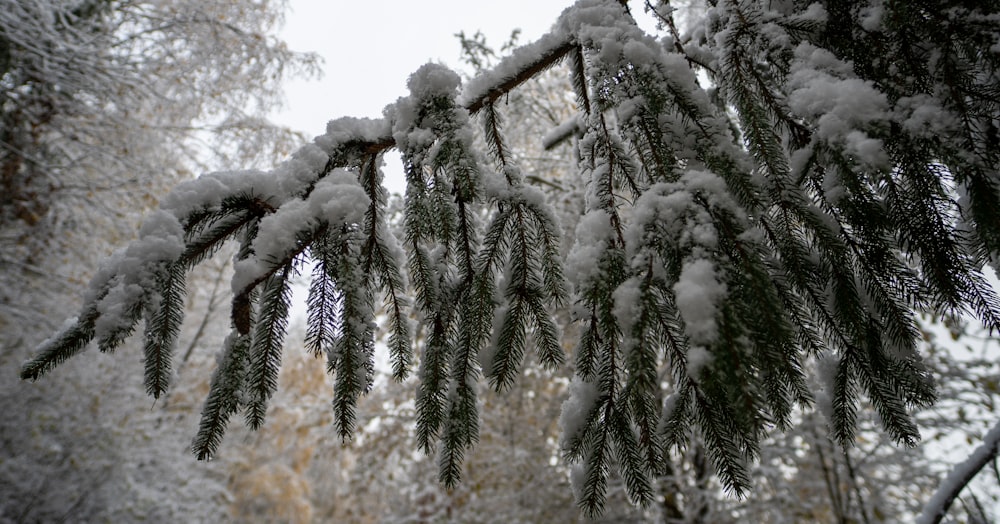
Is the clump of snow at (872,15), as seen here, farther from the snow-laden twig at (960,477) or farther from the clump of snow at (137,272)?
the clump of snow at (137,272)

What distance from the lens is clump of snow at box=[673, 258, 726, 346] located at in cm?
69

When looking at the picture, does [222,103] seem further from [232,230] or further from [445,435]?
[445,435]

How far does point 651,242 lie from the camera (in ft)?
2.80

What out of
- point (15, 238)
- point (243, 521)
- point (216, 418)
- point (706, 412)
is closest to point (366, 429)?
point (15, 238)

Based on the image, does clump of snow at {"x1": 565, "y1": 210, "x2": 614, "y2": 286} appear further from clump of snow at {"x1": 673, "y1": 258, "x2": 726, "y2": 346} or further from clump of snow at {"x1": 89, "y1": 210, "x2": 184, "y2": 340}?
clump of snow at {"x1": 89, "y1": 210, "x2": 184, "y2": 340}

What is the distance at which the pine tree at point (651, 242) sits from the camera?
831mm

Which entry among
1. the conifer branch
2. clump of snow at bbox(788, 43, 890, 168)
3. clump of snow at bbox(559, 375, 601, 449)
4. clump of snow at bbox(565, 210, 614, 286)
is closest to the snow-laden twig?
clump of snow at bbox(788, 43, 890, 168)

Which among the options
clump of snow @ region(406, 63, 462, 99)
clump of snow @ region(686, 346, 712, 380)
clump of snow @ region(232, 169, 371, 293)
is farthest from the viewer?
clump of snow @ region(406, 63, 462, 99)

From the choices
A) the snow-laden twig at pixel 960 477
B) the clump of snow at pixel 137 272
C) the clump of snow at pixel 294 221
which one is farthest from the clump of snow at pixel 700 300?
the snow-laden twig at pixel 960 477

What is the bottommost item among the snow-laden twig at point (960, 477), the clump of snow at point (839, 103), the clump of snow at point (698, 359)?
the clump of snow at point (698, 359)

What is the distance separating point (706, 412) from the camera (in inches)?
34.5

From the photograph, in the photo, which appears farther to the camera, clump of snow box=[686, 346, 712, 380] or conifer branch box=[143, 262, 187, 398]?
conifer branch box=[143, 262, 187, 398]

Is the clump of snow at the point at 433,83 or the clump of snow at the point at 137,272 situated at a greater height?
the clump of snow at the point at 433,83

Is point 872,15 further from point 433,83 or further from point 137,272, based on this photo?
point 137,272
